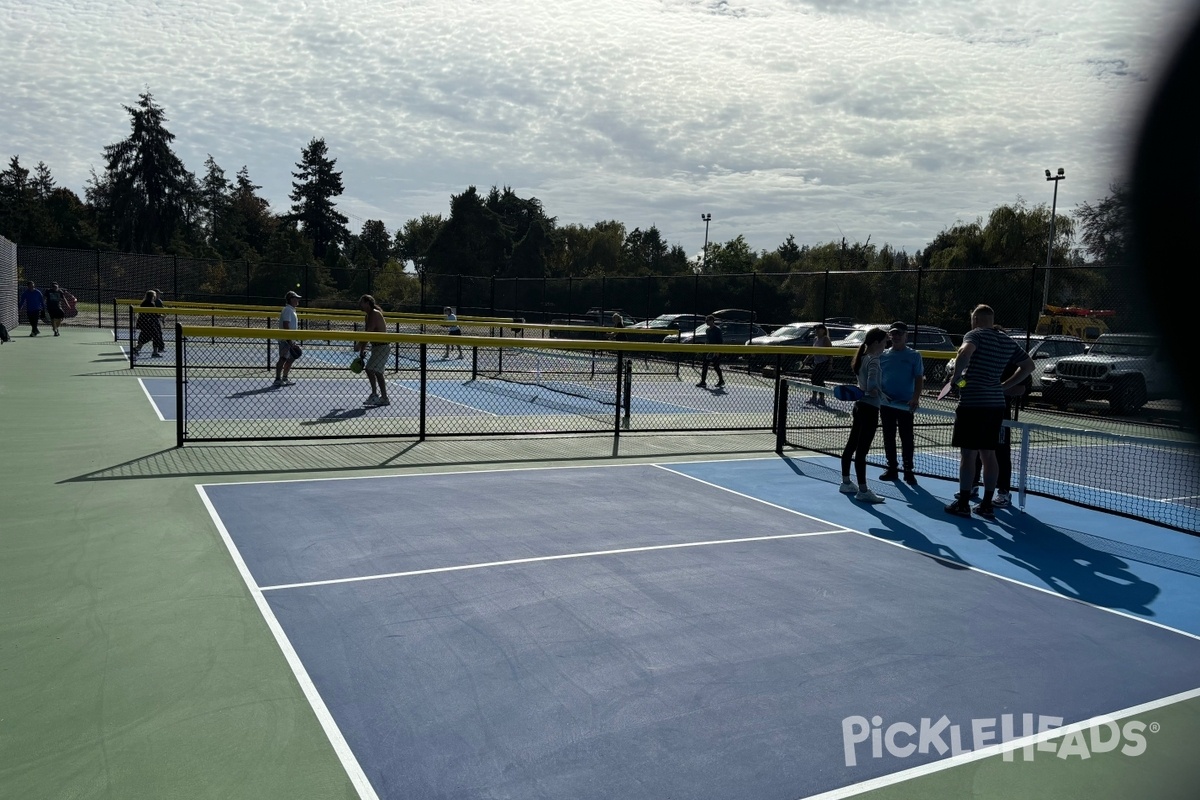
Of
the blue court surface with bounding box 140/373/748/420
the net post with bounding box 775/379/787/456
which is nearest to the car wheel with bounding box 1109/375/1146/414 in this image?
the blue court surface with bounding box 140/373/748/420

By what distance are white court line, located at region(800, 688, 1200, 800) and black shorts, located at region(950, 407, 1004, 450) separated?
410cm

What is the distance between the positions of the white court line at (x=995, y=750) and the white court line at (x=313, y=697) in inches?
75.4

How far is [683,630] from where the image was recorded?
5621mm

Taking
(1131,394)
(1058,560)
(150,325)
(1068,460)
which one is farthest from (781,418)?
(150,325)

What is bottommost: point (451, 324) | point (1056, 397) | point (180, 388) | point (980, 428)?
point (1056, 397)

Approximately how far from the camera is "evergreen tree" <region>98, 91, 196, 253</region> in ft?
262

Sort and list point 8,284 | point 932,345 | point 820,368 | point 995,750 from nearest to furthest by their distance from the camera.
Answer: point 995,750 < point 820,368 < point 932,345 < point 8,284

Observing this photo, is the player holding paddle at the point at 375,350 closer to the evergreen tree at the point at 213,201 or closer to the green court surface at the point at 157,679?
the green court surface at the point at 157,679

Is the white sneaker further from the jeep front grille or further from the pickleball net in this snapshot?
the jeep front grille

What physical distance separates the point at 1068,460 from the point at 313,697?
12.3 m

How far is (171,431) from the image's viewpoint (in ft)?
40.8

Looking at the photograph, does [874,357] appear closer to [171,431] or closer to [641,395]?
[171,431]

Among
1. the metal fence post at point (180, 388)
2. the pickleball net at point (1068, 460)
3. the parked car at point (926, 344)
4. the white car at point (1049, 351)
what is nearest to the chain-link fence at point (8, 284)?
the metal fence post at point (180, 388)

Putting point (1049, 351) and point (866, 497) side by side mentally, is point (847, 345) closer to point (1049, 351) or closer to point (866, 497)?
point (1049, 351)
